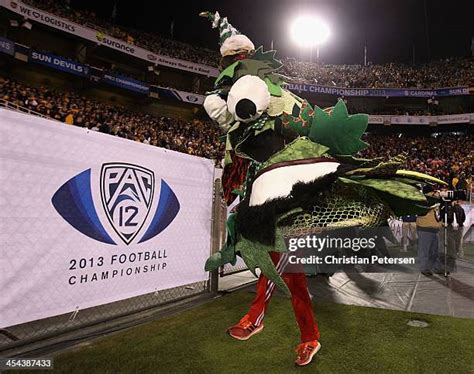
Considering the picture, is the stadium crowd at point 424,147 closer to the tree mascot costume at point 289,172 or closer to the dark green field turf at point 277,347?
the dark green field turf at point 277,347

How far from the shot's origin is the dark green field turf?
7.10 ft

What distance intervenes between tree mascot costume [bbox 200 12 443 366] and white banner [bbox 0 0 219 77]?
57.5ft

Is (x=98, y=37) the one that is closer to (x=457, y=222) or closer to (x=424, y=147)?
(x=457, y=222)

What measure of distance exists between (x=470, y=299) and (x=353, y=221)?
3436 millimetres

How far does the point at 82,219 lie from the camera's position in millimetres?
2533

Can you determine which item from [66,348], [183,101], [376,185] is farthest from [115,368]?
[183,101]

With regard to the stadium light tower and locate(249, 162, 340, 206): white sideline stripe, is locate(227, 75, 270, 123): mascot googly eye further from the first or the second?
the stadium light tower

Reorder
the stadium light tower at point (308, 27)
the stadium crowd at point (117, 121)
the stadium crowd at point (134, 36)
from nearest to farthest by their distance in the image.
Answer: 1. the stadium crowd at point (117, 121)
2. the stadium crowd at point (134, 36)
3. the stadium light tower at point (308, 27)

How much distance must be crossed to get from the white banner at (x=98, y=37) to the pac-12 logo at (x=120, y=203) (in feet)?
53.9

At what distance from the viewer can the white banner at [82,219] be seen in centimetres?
215

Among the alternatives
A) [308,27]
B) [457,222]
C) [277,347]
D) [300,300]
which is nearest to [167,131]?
[308,27]

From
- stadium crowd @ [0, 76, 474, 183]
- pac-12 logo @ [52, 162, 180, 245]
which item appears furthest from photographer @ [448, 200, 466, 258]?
pac-12 logo @ [52, 162, 180, 245]

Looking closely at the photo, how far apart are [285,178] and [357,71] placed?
3337 centimetres

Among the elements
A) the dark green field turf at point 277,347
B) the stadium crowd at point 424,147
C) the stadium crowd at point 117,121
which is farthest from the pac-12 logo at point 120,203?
the stadium crowd at point 424,147
